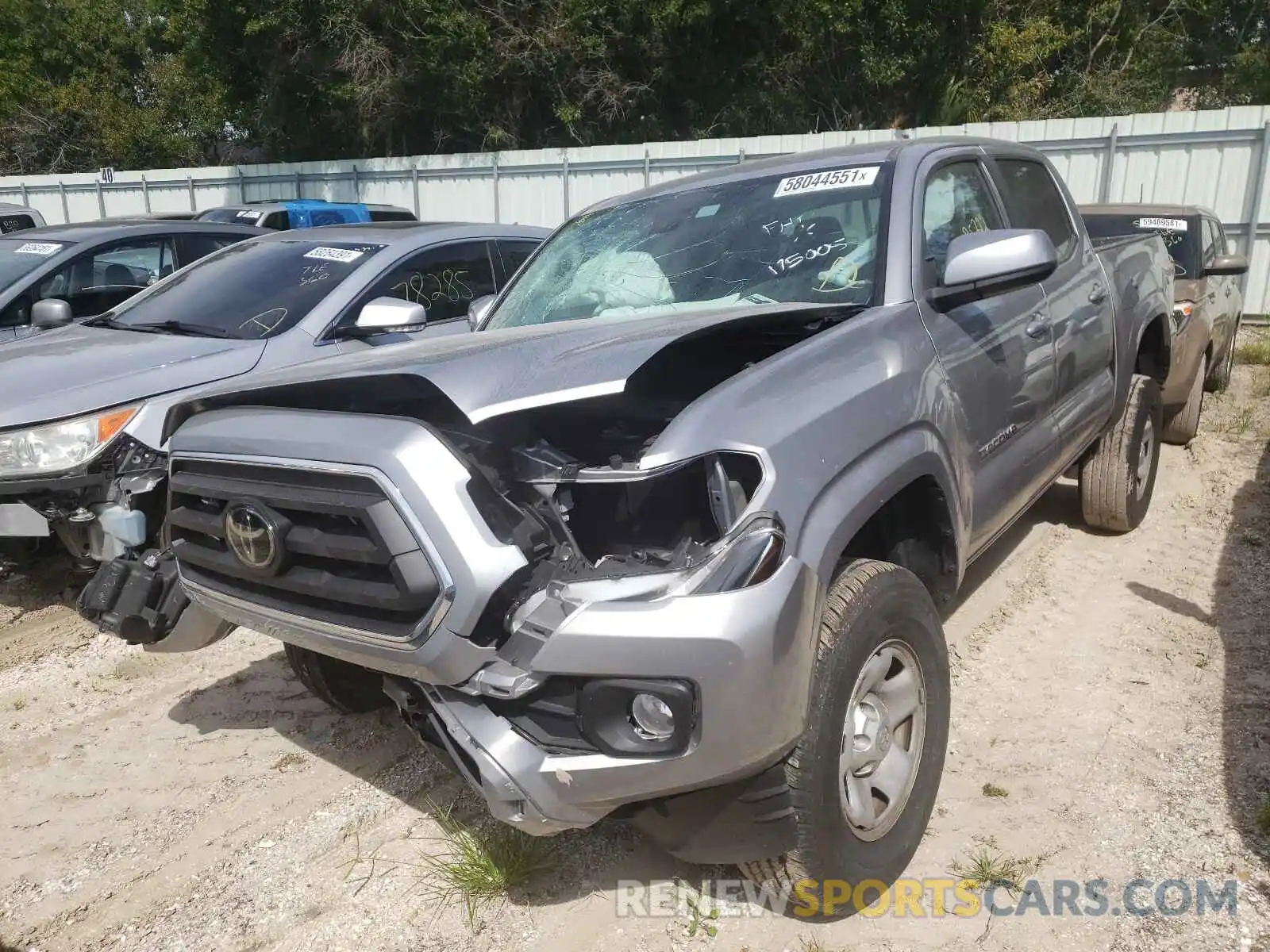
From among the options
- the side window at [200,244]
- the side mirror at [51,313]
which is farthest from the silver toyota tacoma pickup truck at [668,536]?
the side window at [200,244]

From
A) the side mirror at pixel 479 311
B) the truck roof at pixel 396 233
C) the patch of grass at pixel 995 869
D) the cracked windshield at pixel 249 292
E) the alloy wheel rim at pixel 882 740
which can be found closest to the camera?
the alloy wheel rim at pixel 882 740

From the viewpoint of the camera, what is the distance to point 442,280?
5473 mm

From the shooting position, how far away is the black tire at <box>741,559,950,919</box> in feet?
6.73

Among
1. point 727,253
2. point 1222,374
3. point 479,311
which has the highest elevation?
point 727,253

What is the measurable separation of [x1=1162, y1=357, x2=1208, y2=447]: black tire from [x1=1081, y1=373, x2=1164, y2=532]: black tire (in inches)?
67.6

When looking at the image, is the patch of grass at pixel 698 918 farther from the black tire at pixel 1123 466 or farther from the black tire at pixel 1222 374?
the black tire at pixel 1222 374

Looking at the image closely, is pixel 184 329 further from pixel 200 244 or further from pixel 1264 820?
pixel 1264 820

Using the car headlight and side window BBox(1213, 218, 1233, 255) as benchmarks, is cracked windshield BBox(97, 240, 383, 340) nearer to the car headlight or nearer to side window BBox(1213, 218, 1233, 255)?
the car headlight

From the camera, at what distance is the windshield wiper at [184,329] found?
15.4ft

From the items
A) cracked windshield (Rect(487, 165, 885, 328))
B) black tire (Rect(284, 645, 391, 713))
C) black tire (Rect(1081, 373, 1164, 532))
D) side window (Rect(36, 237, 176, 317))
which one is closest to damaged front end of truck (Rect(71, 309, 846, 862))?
cracked windshield (Rect(487, 165, 885, 328))

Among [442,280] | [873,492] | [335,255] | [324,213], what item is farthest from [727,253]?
[324,213]

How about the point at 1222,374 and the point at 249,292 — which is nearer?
the point at 249,292

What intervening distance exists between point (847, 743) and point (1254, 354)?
33.3ft

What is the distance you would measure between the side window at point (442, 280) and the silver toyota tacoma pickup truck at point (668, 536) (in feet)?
8.19
